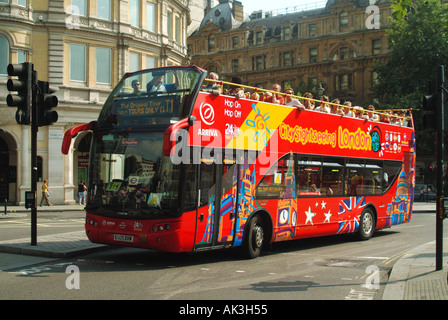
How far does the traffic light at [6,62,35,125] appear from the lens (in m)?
11.9

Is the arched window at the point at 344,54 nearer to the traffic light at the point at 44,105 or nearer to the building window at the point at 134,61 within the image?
the building window at the point at 134,61

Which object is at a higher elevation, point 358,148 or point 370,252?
point 358,148

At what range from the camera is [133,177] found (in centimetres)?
1037

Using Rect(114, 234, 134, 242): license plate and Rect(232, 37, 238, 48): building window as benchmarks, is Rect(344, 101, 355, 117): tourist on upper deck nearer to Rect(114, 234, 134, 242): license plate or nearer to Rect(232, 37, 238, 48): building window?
Rect(114, 234, 134, 242): license plate

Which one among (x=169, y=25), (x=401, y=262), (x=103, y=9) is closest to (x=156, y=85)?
(x=401, y=262)

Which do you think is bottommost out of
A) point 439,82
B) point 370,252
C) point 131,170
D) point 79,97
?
point 370,252

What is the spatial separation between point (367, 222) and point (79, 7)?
24832mm

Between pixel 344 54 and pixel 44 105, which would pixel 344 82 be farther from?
pixel 44 105

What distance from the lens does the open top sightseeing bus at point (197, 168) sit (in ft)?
33.4

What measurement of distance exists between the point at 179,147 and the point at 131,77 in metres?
2.16
